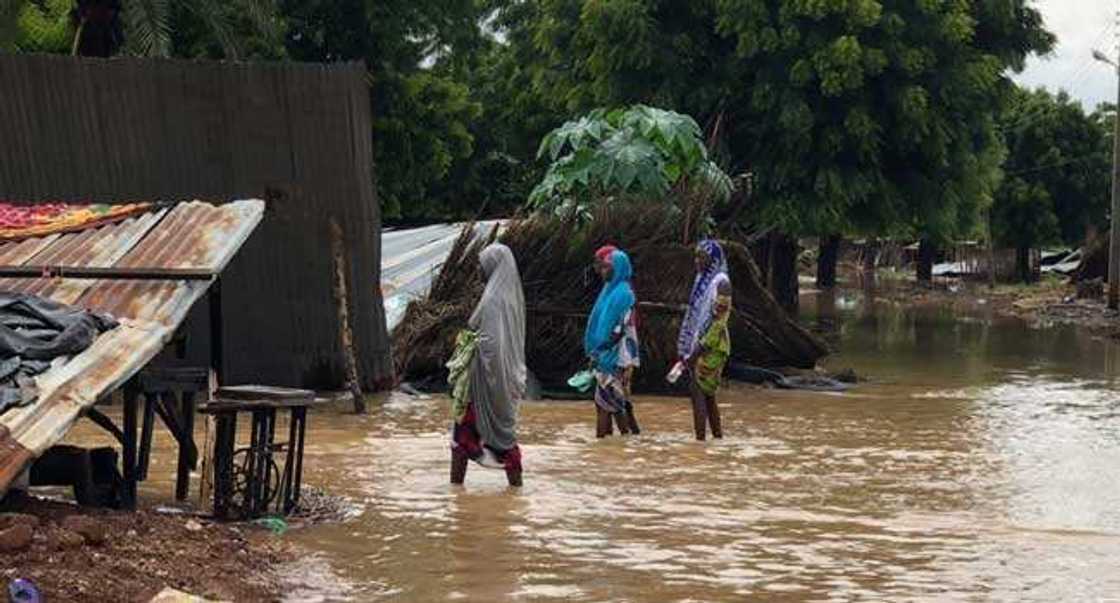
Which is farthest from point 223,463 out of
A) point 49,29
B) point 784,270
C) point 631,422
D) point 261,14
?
point 784,270

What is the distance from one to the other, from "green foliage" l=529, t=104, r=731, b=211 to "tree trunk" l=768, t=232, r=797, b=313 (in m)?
12.2

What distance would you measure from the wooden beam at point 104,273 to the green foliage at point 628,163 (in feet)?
29.0

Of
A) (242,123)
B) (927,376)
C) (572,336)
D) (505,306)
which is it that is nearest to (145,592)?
(505,306)

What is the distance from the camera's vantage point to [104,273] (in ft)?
26.3

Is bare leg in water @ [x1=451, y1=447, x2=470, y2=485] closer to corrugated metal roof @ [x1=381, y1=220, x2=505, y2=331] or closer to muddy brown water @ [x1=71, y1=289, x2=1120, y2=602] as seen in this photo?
muddy brown water @ [x1=71, y1=289, x2=1120, y2=602]

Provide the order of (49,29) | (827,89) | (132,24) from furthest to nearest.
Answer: (827,89) < (49,29) < (132,24)

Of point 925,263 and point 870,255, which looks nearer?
point 925,263

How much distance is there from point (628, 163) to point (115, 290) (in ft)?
30.7

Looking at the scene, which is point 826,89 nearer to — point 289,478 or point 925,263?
point 289,478

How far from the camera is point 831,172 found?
24.5 meters

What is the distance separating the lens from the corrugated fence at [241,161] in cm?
1356

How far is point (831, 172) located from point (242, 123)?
12633 millimetres

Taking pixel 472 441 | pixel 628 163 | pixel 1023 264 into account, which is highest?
pixel 628 163

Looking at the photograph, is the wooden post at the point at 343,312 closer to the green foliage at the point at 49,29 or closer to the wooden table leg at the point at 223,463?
the wooden table leg at the point at 223,463
